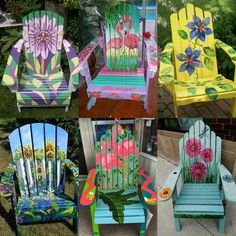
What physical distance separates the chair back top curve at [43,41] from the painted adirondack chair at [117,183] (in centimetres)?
88

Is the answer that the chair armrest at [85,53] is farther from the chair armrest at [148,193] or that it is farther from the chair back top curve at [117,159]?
the chair armrest at [148,193]

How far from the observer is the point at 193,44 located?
3121mm

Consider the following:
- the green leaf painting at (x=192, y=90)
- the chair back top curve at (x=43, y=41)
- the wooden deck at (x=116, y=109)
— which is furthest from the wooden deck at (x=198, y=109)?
the chair back top curve at (x=43, y=41)

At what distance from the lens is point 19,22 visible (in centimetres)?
322

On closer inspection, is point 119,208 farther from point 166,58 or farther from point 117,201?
point 166,58

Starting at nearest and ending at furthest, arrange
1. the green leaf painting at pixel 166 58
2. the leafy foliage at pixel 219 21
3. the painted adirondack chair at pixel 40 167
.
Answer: the painted adirondack chair at pixel 40 167 → the green leaf painting at pixel 166 58 → the leafy foliage at pixel 219 21

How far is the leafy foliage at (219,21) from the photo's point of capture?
3236 mm

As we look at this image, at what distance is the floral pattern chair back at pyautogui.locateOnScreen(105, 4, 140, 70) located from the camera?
305 cm

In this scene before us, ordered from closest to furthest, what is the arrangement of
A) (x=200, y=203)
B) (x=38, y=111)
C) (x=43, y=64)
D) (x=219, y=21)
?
(x=200, y=203) → (x=38, y=111) → (x=43, y=64) → (x=219, y=21)

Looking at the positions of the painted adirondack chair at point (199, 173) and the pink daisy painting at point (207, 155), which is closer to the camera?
the painted adirondack chair at point (199, 173)

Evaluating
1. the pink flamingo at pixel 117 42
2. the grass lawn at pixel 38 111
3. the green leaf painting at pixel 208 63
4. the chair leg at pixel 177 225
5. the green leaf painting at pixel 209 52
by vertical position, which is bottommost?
the chair leg at pixel 177 225

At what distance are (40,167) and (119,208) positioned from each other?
0.69m

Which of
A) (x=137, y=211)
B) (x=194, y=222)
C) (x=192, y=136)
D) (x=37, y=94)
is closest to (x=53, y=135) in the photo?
(x=37, y=94)

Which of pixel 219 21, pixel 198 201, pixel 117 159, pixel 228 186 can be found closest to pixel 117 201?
pixel 117 159
